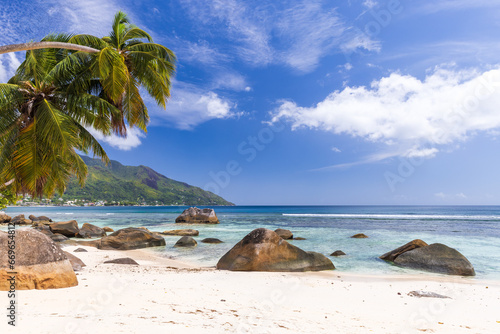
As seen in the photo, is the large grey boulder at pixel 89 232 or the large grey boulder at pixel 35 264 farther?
the large grey boulder at pixel 89 232

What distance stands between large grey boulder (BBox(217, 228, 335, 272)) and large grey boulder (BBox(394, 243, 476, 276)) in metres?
3.62

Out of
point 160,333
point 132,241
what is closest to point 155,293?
point 160,333

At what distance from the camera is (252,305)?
18.5ft

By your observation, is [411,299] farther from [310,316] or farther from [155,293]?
[155,293]

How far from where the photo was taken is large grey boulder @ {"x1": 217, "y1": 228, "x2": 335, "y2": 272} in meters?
9.87

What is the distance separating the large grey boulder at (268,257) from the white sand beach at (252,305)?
0.62 meters

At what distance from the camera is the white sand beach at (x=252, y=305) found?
12.9ft

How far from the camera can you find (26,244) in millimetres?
6066

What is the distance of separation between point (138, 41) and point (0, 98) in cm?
668

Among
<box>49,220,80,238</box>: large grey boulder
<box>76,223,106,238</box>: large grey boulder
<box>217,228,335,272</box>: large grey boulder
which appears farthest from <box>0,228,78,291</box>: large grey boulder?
<box>49,220,80,238</box>: large grey boulder

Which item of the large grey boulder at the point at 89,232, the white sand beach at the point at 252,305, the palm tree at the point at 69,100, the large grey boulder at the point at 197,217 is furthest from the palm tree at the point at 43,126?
the large grey boulder at the point at 197,217

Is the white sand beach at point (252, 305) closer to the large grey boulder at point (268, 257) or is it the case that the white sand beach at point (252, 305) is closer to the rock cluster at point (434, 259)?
the large grey boulder at point (268, 257)

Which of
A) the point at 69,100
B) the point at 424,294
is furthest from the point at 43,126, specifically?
the point at 424,294

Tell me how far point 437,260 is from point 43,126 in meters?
15.6
